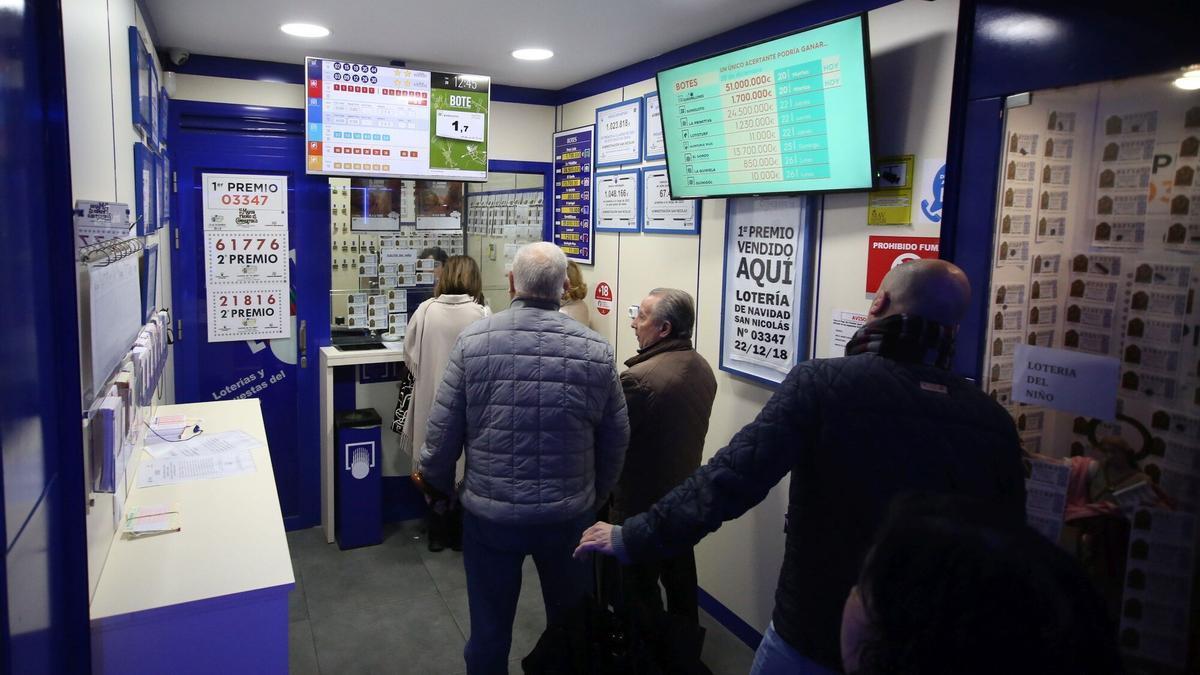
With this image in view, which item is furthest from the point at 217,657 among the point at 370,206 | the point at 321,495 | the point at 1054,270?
the point at 370,206

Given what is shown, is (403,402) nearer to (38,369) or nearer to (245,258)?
(245,258)

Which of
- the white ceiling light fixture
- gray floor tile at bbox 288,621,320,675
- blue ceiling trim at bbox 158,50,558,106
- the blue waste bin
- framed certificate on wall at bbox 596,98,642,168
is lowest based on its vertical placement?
gray floor tile at bbox 288,621,320,675

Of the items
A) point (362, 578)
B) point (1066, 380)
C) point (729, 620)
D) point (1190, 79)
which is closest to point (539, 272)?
point (1066, 380)

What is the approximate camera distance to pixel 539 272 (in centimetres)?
223

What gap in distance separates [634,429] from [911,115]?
137 centimetres

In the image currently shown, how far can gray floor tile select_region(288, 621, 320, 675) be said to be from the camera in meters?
2.88

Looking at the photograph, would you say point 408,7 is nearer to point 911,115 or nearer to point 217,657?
point 911,115

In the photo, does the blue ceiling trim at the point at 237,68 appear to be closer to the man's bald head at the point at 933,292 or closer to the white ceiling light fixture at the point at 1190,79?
the man's bald head at the point at 933,292

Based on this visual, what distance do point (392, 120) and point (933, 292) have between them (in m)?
3.10

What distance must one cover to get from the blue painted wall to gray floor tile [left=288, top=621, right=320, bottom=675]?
1.52 m

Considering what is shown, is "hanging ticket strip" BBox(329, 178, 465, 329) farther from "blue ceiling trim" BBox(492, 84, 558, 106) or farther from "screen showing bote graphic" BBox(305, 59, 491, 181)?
"blue ceiling trim" BBox(492, 84, 558, 106)

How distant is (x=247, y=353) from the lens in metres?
4.10

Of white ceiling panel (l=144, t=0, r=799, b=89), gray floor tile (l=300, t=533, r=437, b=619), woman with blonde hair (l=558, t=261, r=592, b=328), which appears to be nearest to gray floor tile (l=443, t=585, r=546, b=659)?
gray floor tile (l=300, t=533, r=437, b=619)

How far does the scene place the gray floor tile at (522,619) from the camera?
307cm
